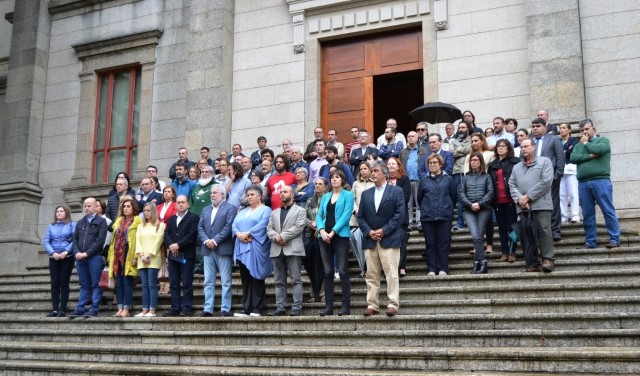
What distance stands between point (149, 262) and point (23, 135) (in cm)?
949

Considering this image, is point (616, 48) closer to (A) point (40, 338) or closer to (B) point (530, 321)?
(B) point (530, 321)

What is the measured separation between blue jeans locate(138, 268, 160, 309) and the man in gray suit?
182 centimetres

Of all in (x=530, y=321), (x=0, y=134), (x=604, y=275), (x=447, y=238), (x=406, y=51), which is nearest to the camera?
(x=530, y=321)

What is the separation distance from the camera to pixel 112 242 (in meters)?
11.0

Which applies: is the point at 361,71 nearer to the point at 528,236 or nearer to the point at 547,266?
the point at 528,236

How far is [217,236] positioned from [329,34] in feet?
24.0

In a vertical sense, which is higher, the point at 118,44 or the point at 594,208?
the point at 118,44

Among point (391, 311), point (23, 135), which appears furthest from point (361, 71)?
point (23, 135)

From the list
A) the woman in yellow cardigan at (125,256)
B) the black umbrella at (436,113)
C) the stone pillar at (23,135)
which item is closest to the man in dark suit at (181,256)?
the woman in yellow cardigan at (125,256)

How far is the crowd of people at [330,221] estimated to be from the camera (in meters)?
9.17

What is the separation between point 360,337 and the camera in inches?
322

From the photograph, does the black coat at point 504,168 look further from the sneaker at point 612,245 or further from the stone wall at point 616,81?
the stone wall at point 616,81

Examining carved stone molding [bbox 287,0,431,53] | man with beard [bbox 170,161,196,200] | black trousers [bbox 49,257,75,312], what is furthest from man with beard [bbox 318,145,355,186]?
carved stone molding [bbox 287,0,431,53]

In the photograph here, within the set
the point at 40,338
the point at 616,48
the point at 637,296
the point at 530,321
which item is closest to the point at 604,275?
the point at 637,296
